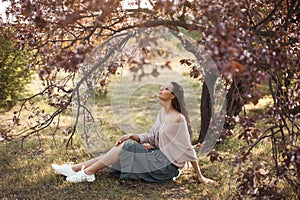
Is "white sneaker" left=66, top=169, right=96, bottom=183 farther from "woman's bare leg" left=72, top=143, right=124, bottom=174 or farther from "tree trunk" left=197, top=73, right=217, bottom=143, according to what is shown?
"tree trunk" left=197, top=73, right=217, bottom=143

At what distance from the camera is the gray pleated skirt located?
400 centimetres

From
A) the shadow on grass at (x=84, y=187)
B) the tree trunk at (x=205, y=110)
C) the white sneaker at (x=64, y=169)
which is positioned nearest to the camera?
the shadow on grass at (x=84, y=187)

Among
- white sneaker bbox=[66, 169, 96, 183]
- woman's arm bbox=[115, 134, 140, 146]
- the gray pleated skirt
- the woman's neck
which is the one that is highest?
the woman's neck

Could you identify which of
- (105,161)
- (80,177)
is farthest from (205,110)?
(80,177)

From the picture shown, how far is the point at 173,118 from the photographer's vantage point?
158 inches

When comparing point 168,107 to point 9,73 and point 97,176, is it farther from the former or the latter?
point 9,73

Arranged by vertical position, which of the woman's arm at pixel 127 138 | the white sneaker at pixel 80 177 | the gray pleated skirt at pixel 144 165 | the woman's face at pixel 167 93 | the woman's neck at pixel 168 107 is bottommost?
the white sneaker at pixel 80 177

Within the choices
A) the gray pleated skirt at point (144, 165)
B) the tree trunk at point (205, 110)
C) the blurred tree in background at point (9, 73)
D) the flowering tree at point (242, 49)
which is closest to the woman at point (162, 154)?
the gray pleated skirt at point (144, 165)

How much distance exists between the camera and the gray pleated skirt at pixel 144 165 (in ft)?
13.1

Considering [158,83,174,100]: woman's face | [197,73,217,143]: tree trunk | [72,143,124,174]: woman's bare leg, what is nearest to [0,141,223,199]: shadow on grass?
[72,143,124,174]: woman's bare leg

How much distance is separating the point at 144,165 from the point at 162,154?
7.9 inches

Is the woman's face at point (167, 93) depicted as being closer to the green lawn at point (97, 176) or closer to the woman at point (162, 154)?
the woman at point (162, 154)

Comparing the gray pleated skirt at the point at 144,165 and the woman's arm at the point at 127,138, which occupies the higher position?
the woman's arm at the point at 127,138

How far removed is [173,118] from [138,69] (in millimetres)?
1561
